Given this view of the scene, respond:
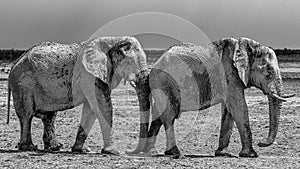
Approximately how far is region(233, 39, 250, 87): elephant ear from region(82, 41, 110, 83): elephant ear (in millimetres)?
2029

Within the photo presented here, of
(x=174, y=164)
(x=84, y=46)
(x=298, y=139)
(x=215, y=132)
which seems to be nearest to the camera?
(x=174, y=164)

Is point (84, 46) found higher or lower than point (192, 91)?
higher

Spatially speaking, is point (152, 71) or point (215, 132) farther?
point (215, 132)

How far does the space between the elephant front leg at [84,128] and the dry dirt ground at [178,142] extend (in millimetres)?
327

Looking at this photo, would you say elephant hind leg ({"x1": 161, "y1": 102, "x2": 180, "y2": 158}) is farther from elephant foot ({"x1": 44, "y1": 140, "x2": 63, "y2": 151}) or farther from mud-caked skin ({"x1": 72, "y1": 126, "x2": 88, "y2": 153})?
elephant foot ({"x1": 44, "y1": 140, "x2": 63, "y2": 151})

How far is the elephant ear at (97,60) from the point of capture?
11023 millimetres

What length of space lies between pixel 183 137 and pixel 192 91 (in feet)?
10.7

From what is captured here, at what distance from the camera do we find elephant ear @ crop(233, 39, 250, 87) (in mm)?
10773

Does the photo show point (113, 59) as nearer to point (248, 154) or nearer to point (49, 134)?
point (49, 134)

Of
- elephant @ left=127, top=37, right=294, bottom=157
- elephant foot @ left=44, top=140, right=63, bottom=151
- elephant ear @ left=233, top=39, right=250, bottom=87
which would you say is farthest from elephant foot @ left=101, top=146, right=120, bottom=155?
elephant ear @ left=233, top=39, right=250, bottom=87

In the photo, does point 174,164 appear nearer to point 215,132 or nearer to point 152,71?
point 152,71

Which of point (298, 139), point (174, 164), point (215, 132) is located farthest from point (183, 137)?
point (174, 164)

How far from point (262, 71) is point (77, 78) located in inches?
114

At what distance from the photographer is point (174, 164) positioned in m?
9.83
